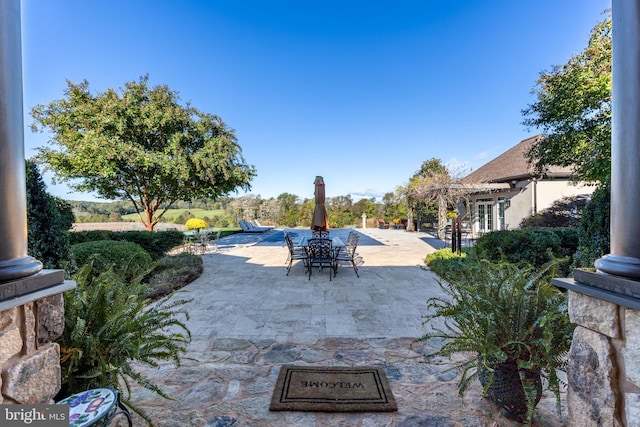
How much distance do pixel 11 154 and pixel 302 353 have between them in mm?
2699

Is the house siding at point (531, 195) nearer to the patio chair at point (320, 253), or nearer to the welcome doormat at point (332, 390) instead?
the patio chair at point (320, 253)

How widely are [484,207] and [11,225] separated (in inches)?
684

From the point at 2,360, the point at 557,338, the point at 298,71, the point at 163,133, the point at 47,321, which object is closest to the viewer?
the point at 2,360

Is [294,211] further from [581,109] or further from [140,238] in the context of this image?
[581,109]

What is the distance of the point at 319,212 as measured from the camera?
863 centimetres

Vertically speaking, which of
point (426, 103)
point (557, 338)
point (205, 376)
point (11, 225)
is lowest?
point (205, 376)

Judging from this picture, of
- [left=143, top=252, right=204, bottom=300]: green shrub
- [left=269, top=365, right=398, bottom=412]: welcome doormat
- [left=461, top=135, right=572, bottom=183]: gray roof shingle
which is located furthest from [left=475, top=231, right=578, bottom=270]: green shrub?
[left=461, top=135, right=572, bottom=183]: gray roof shingle

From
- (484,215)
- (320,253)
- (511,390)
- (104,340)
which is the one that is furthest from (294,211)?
(511,390)

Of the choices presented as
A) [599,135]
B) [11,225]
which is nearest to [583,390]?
[11,225]

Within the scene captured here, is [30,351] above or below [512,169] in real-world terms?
below

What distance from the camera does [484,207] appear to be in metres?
15.3

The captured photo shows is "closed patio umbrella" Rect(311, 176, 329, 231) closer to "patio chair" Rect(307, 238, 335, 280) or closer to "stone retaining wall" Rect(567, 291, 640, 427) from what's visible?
"patio chair" Rect(307, 238, 335, 280)

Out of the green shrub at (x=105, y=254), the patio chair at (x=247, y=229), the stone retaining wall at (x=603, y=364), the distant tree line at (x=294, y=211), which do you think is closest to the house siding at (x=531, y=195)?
the distant tree line at (x=294, y=211)

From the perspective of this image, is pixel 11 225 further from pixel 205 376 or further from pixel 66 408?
pixel 205 376
